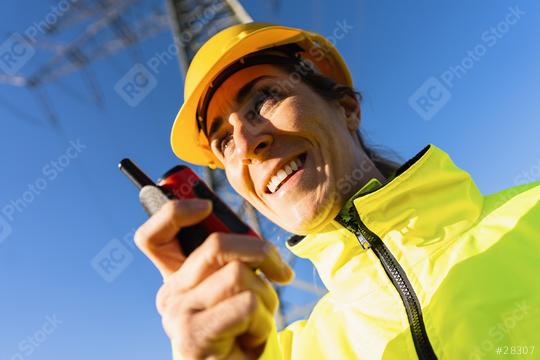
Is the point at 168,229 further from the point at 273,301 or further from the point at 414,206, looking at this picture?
the point at 414,206

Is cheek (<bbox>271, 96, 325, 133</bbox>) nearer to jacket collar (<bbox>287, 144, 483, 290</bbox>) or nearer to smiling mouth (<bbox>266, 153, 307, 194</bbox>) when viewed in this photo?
smiling mouth (<bbox>266, 153, 307, 194</bbox>)

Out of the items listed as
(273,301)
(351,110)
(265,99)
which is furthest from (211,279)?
(351,110)

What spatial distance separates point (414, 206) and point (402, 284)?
35 cm

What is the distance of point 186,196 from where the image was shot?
1007 mm

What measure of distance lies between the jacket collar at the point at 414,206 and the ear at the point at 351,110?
667mm

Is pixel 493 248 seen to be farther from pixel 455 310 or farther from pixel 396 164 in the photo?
pixel 396 164

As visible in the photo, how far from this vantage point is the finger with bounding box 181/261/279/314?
78cm

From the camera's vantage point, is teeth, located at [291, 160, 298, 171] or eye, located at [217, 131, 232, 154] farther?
eye, located at [217, 131, 232, 154]

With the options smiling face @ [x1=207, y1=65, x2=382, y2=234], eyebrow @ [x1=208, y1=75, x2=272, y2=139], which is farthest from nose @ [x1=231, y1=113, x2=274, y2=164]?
eyebrow @ [x1=208, y1=75, x2=272, y2=139]

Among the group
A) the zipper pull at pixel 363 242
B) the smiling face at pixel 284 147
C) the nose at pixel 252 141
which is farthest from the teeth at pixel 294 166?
the zipper pull at pixel 363 242

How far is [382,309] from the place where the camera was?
1483mm

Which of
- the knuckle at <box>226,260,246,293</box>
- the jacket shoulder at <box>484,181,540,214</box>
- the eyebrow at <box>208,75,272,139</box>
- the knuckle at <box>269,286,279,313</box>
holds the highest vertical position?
the eyebrow at <box>208,75,272,139</box>

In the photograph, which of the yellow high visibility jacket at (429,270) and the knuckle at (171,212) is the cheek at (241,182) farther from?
the knuckle at (171,212)

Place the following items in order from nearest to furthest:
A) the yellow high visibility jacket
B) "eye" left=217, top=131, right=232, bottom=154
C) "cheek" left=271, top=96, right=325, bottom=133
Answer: the yellow high visibility jacket
"cheek" left=271, top=96, right=325, bottom=133
"eye" left=217, top=131, right=232, bottom=154
